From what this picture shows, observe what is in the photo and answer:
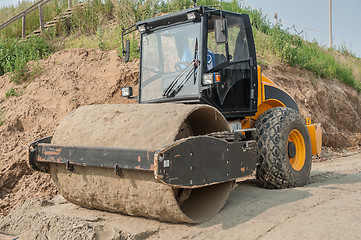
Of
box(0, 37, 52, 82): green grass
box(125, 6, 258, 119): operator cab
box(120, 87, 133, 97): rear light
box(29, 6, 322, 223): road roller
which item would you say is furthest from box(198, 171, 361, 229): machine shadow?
box(0, 37, 52, 82): green grass

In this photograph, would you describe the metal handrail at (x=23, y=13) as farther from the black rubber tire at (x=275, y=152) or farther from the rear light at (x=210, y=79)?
the black rubber tire at (x=275, y=152)

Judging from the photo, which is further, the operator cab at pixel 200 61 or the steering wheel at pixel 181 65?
the steering wheel at pixel 181 65

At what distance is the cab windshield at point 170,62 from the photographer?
4.93 metres

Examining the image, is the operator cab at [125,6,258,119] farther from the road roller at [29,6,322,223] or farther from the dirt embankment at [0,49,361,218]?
the dirt embankment at [0,49,361,218]

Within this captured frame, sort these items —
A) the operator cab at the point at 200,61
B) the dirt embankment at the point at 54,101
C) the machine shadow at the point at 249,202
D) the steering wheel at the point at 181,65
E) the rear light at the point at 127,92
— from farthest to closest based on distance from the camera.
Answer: the dirt embankment at the point at 54,101 → the rear light at the point at 127,92 → the steering wheel at the point at 181,65 → the operator cab at the point at 200,61 → the machine shadow at the point at 249,202

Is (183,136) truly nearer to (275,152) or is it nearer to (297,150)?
(275,152)

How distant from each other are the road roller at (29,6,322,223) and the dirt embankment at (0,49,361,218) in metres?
2.95

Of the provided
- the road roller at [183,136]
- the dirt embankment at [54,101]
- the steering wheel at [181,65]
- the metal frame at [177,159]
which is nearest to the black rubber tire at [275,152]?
Result: the road roller at [183,136]

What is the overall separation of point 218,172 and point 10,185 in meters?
4.82

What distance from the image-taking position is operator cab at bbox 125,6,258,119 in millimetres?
4848

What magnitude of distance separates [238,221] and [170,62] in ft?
7.83

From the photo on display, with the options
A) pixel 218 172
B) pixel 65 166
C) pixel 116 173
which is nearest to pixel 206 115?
pixel 218 172

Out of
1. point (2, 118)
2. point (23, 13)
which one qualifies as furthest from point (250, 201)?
point (23, 13)

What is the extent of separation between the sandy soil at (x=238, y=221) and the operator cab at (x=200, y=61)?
133 cm
